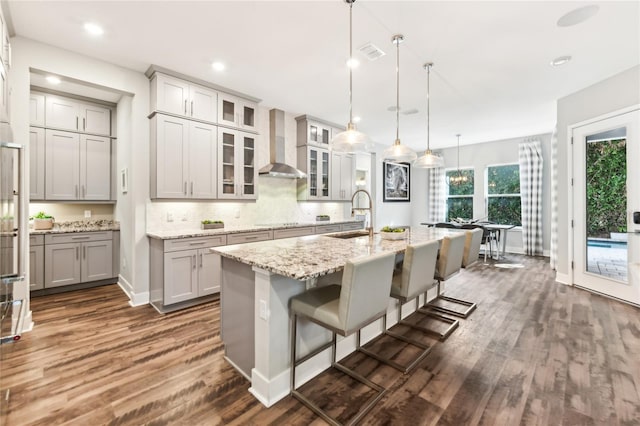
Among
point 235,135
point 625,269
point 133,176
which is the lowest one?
point 625,269

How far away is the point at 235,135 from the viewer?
13.6 feet

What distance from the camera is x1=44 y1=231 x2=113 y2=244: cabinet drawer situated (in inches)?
149

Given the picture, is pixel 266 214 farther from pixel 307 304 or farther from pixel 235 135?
pixel 307 304

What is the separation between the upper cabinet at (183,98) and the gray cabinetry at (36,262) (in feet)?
7.67

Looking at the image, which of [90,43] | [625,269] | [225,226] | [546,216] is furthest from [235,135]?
[546,216]

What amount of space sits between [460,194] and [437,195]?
2.01ft

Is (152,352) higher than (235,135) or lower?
lower

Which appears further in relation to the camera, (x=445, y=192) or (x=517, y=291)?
(x=445, y=192)

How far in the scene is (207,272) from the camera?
3529 millimetres

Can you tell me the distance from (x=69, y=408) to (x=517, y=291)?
16.4 feet

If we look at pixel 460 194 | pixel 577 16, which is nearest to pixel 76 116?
pixel 577 16

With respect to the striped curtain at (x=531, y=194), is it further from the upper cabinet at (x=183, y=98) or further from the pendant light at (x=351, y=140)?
the upper cabinet at (x=183, y=98)

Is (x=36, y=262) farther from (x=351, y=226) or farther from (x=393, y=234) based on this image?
(x=351, y=226)

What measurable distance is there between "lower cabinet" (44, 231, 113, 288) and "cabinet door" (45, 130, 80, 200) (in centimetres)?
64
